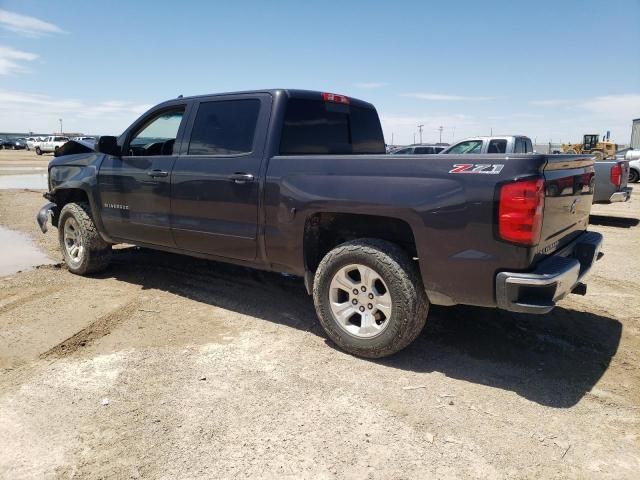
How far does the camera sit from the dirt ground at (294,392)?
2.52 meters

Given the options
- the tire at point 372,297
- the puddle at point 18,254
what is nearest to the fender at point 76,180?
the puddle at point 18,254

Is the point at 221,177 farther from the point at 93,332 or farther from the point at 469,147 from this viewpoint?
the point at 469,147

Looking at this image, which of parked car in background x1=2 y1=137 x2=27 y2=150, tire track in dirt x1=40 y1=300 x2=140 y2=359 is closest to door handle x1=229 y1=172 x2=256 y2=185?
tire track in dirt x1=40 y1=300 x2=140 y2=359

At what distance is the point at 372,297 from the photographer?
358 centimetres

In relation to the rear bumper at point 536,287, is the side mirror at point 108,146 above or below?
above

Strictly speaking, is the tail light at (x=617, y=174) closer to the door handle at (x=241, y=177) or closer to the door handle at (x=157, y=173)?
the door handle at (x=241, y=177)

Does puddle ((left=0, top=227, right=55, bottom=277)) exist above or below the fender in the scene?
below

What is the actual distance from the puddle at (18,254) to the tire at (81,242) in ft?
1.98

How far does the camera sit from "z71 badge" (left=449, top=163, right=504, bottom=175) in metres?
2.95

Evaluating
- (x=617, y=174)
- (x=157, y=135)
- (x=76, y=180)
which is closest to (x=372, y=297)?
(x=157, y=135)

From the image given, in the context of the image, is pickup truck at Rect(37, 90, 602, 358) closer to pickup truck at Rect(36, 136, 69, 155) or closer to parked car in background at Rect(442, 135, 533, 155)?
parked car in background at Rect(442, 135, 533, 155)

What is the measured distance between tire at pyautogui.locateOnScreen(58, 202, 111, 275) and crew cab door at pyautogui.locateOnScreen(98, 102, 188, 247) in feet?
1.04

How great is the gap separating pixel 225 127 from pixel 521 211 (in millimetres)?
2681

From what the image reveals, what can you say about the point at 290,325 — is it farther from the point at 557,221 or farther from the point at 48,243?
the point at 48,243
